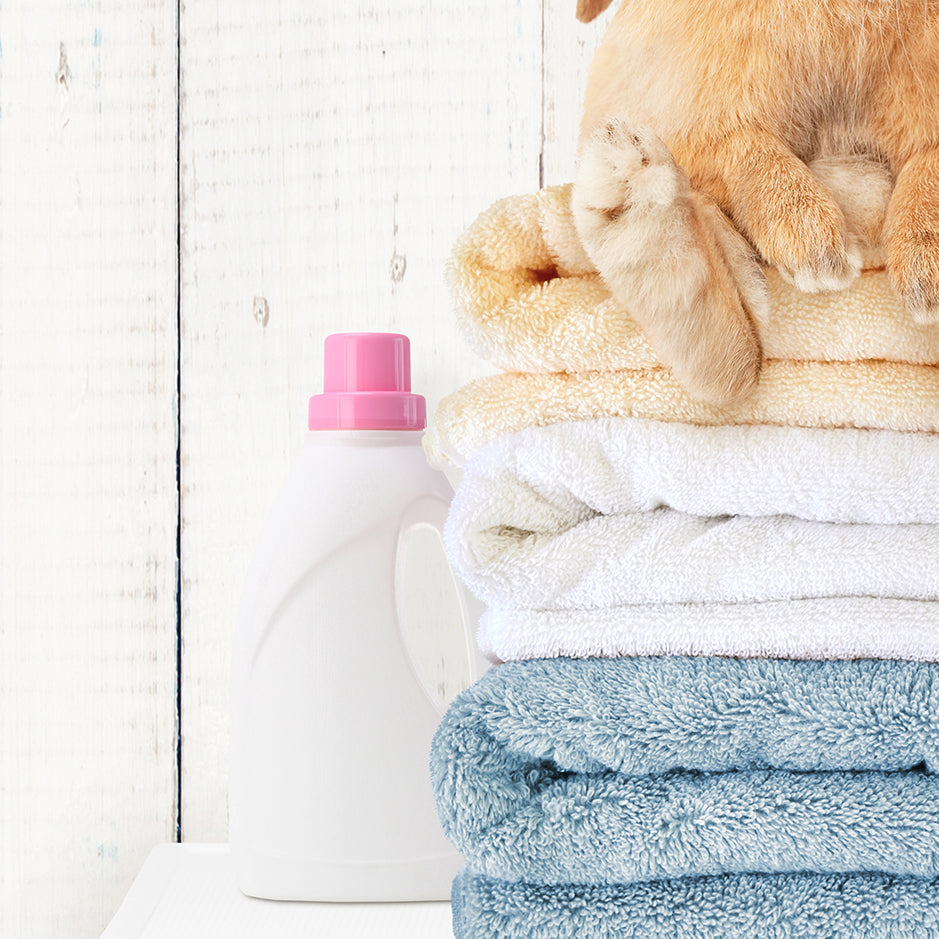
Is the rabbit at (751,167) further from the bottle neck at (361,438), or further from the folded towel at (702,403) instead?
the bottle neck at (361,438)

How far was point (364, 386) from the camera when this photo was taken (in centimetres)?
58

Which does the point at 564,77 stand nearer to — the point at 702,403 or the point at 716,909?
the point at 702,403

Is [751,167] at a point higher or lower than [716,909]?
higher

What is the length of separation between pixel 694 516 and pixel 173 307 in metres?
0.45

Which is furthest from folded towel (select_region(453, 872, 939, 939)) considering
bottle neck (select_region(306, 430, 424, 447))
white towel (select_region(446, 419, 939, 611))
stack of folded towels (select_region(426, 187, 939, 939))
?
bottle neck (select_region(306, 430, 424, 447))

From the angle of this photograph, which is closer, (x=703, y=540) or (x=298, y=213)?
(x=703, y=540)

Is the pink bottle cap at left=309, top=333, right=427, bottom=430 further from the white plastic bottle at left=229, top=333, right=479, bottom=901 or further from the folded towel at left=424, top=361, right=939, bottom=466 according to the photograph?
the folded towel at left=424, top=361, right=939, bottom=466

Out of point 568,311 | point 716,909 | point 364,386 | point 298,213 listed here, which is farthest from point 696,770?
point 298,213

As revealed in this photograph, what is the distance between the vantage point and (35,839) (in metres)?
0.72

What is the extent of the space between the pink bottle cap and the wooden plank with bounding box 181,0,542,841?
0.41 feet

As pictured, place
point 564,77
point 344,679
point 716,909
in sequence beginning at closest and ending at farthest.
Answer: point 716,909
point 344,679
point 564,77

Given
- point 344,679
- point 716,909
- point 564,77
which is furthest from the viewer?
point 564,77

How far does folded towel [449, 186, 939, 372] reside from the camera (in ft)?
1.27

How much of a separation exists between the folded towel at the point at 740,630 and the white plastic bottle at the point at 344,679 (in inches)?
7.3
